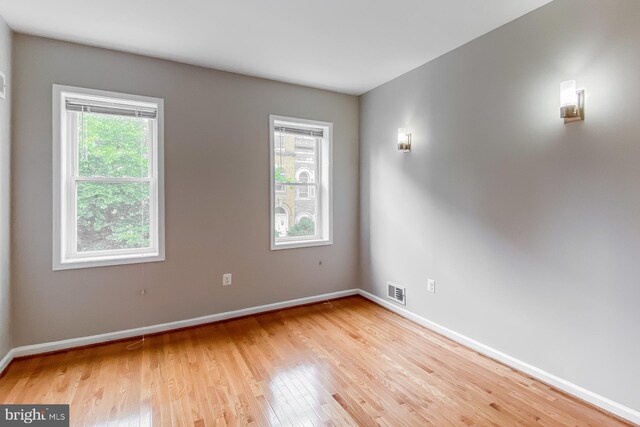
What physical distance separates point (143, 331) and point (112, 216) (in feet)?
3.68

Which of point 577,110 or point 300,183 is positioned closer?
point 577,110

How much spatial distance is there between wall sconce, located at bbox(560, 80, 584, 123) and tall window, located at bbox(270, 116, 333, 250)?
7.91 feet

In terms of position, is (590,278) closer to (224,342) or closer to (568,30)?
(568,30)

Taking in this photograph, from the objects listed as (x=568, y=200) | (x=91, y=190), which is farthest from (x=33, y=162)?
(x=568, y=200)

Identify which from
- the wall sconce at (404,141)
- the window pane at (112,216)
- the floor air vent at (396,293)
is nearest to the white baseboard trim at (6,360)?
the window pane at (112,216)

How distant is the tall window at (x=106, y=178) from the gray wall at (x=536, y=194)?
2.61m

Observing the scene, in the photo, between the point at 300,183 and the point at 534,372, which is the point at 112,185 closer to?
the point at 300,183

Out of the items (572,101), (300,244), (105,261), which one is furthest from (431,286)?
(105,261)

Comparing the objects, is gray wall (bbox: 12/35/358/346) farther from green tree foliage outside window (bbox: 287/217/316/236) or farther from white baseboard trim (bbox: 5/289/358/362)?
green tree foliage outside window (bbox: 287/217/316/236)

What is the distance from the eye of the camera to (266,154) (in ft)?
11.4

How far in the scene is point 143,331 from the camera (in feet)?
9.53

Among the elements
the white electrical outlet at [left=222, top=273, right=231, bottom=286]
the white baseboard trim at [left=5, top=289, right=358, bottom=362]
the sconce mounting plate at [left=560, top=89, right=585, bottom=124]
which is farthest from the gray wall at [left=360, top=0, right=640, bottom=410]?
the white electrical outlet at [left=222, top=273, right=231, bottom=286]

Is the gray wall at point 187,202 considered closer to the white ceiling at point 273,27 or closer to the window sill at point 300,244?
the window sill at point 300,244

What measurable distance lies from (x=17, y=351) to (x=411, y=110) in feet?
13.6
